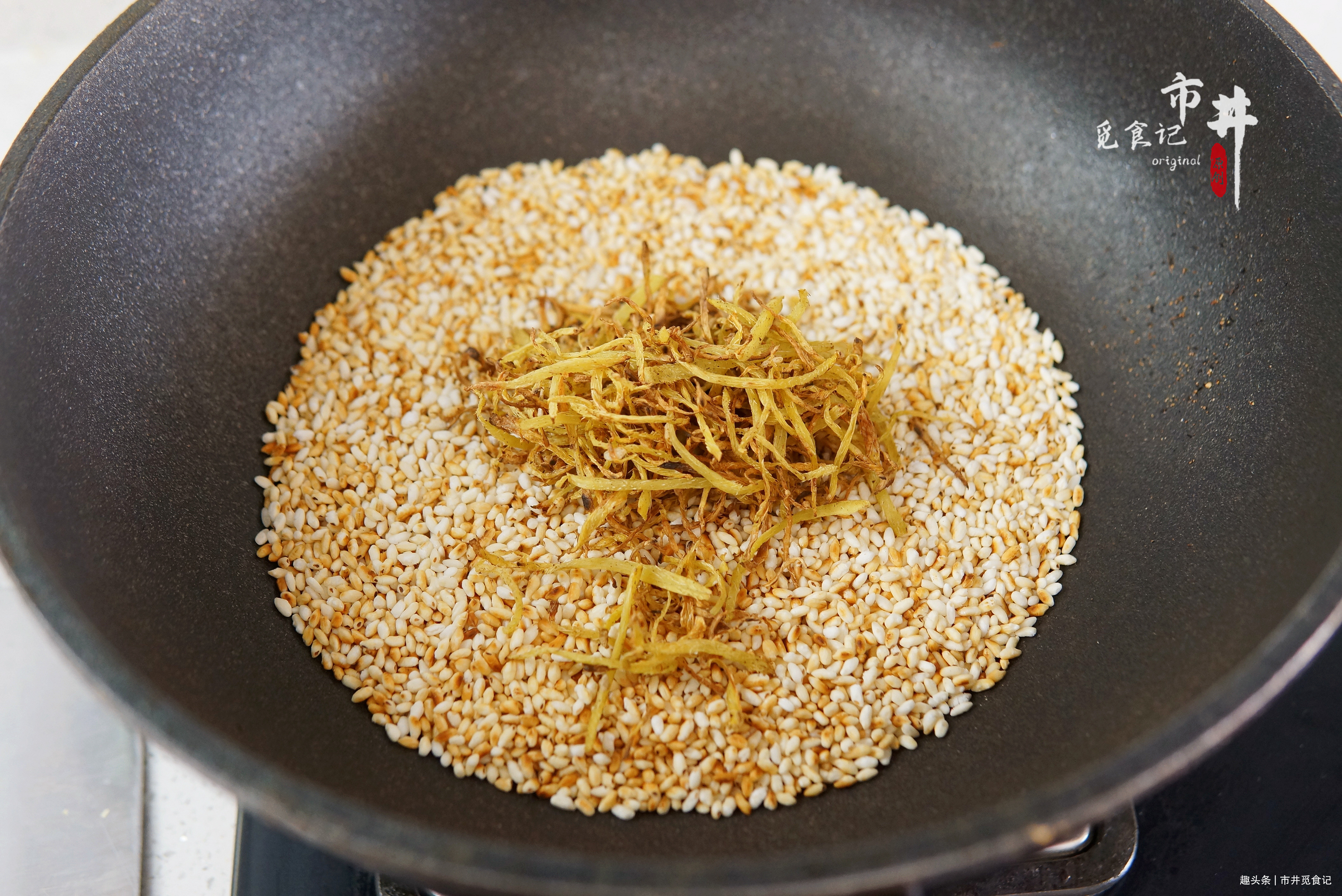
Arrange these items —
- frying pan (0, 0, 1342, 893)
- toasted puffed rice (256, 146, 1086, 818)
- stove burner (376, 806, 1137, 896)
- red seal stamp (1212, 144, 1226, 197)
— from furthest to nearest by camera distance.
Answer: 1. red seal stamp (1212, 144, 1226, 197)
2. toasted puffed rice (256, 146, 1086, 818)
3. stove burner (376, 806, 1137, 896)
4. frying pan (0, 0, 1342, 893)

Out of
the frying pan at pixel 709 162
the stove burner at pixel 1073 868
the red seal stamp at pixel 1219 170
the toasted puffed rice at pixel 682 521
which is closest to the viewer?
the frying pan at pixel 709 162

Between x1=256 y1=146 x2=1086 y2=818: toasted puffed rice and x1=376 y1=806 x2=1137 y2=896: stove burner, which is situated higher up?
x1=256 y1=146 x2=1086 y2=818: toasted puffed rice

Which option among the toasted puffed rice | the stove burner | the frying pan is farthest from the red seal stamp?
the stove burner

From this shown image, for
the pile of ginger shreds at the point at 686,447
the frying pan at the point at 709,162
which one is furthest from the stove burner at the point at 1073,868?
the pile of ginger shreds at the point at 686,447

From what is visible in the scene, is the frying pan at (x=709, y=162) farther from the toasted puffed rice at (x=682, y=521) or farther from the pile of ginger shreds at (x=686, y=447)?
the pile of ginger shreds at (x=686, y=447)

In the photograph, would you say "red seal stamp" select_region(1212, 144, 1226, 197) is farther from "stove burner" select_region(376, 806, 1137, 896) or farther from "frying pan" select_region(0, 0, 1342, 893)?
"stove burner" select_region(376, 806, 1137, 896)
